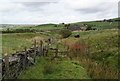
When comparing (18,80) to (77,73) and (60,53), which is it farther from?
(60,53)

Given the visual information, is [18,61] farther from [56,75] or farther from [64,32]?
[64,32]

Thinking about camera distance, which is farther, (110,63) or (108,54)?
(108,54)

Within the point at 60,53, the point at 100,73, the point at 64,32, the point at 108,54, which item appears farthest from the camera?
the point at 64,32

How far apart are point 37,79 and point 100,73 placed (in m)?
3.85

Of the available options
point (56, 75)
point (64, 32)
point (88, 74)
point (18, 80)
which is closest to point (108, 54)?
point (88, 74)

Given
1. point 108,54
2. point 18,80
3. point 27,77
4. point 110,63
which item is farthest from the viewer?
point 108,54

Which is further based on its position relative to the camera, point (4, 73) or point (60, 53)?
point (60, 53)

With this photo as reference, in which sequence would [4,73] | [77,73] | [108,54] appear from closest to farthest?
[4,73], [77,73], [108,54]

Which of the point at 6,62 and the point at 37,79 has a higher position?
the point at 6,62

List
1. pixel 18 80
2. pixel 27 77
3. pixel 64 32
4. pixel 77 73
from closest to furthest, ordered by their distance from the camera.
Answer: pixel 18 80 < pixel 27 77 < pixel 77 73 < pixel 64 32

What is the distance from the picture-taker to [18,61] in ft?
26.6

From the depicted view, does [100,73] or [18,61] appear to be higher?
[18,61]

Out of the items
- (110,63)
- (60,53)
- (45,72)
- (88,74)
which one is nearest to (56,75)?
(45,72)

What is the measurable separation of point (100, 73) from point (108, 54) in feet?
21.4
